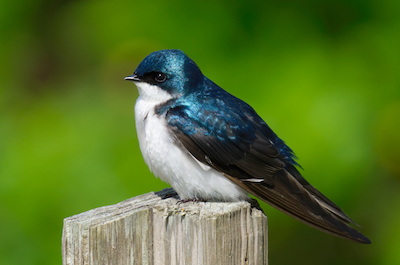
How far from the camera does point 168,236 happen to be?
1.88 m

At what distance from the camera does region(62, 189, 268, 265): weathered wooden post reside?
1819 millimetres

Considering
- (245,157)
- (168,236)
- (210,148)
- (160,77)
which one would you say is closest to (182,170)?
(210,148)

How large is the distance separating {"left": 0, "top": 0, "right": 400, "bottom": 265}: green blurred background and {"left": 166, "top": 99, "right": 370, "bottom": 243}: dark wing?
60 centimetres

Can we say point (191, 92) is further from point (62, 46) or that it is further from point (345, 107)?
point (62, 46)

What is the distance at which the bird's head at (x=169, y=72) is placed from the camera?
2.55m

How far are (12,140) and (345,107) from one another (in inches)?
77.4

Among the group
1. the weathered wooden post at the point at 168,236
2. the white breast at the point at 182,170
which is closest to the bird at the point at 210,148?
the white breast at the point at 182,170

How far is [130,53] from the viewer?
12.1ft

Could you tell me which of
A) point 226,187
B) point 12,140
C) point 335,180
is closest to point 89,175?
point 12,140

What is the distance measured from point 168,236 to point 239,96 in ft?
4.93

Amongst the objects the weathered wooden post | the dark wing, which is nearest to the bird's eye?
the dark wing

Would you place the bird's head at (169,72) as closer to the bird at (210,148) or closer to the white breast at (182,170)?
the bird at (210,148)

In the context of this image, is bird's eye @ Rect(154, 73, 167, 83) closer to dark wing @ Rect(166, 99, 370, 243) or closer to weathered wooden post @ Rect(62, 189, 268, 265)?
dark wing @ Rect(166, 99, 370, 243)

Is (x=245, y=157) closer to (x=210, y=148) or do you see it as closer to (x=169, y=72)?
(x=210, y=148)
